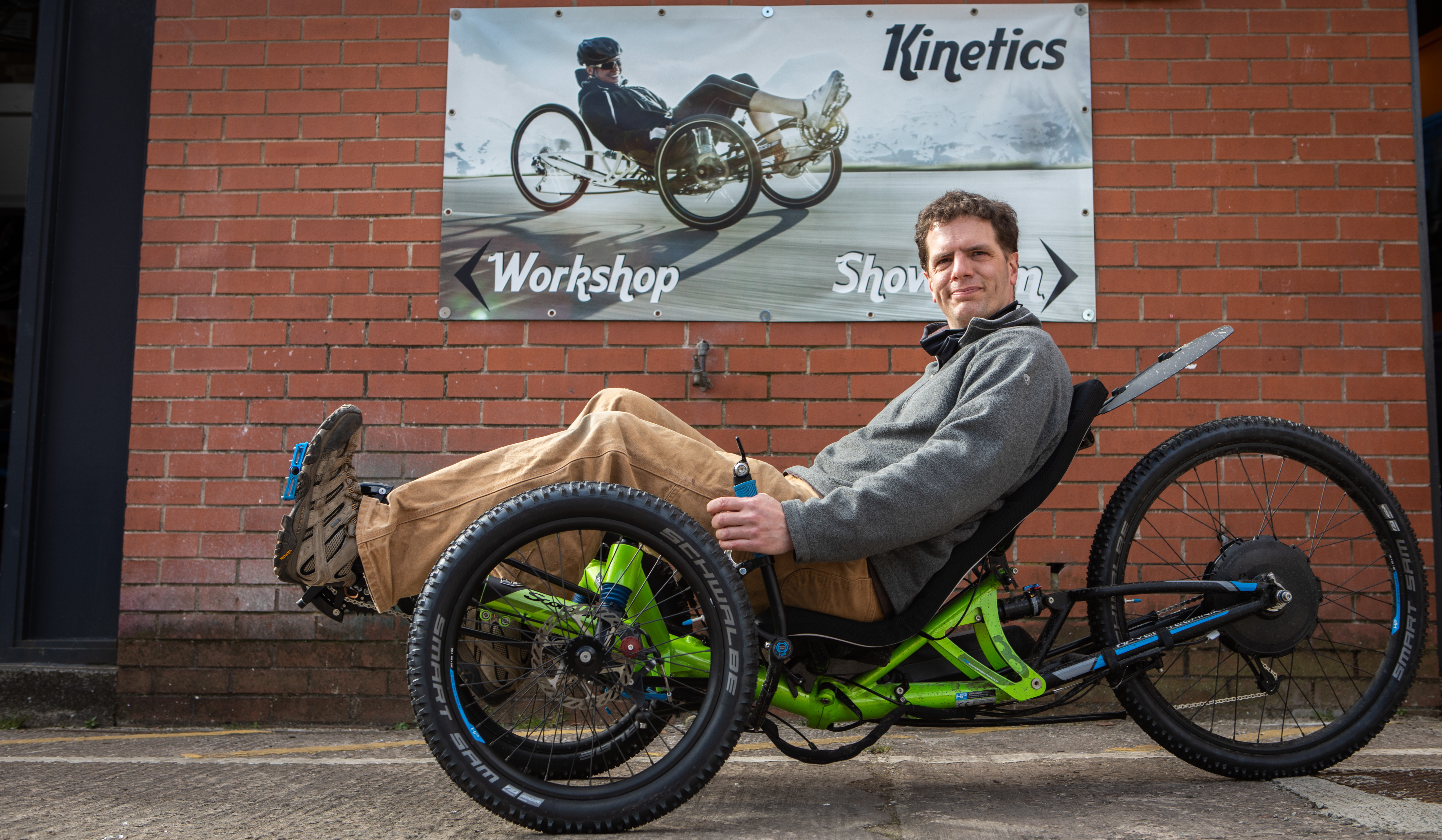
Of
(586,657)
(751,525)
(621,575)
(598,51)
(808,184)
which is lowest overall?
(586,657)

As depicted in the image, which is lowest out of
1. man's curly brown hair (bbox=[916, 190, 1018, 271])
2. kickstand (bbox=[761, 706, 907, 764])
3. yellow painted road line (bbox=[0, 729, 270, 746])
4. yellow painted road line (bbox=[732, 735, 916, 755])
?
yellow painted road line (bbox=[0, 729, 270, 746])

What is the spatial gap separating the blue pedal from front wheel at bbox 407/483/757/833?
31cm

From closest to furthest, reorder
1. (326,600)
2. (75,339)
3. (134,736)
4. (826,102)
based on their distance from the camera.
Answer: (326,600) < (134,736) < (826,102) < (75,339)

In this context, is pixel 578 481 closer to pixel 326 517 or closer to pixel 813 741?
pixel 326 517

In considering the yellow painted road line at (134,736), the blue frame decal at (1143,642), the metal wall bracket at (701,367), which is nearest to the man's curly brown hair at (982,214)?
the blue frame decal at (1143,642)

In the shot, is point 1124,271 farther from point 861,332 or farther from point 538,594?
point 538,594

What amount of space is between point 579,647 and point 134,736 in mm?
2365

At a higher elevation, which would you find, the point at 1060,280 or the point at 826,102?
the point at 826,102

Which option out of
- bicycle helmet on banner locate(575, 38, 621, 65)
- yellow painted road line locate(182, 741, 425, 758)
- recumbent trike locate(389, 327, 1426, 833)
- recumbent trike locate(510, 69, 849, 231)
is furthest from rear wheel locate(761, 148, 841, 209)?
yellow painted road line locate(182, 741, 425, 758)

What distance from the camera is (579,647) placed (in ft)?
5.74

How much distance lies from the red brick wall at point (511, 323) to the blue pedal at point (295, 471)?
1.58 metres

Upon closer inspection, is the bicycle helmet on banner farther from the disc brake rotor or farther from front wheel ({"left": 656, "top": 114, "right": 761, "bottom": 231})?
the disc brake rotor

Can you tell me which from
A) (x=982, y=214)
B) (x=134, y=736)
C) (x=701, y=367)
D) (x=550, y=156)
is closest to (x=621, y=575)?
(x=982, y=214)

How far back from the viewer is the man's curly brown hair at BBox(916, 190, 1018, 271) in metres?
2.26
